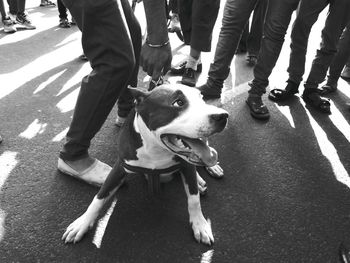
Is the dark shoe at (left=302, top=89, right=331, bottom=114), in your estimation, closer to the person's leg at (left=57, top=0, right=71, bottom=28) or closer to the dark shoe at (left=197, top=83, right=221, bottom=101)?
the dark shoe at (left=197, top=83, right=221, bottom=101)

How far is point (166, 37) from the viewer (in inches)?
81.6

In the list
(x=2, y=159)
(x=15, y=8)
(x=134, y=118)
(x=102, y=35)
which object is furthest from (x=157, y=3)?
(x=15, y=8)

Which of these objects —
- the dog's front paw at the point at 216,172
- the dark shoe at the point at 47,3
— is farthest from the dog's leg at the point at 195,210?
the dark shoe at the point at 47,3

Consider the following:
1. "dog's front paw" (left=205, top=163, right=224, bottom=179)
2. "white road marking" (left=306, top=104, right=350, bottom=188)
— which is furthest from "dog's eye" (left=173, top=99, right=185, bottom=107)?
"white road marking" (left=306, top=104, right=350, bottom=188)

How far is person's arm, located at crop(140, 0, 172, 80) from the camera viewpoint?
6.64ft

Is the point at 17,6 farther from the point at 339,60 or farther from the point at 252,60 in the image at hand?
the point at 339,60

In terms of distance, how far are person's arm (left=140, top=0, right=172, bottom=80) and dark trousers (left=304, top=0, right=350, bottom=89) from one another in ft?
6.41

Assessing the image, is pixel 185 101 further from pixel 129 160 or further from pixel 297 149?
pixel 297 149

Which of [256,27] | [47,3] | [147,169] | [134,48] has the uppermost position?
[134,48]

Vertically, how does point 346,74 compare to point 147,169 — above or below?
below

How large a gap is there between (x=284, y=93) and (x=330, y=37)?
2.30ft

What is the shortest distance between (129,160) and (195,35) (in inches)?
88.7

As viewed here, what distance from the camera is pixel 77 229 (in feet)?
6.30

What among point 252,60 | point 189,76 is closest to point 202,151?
point 189,76
